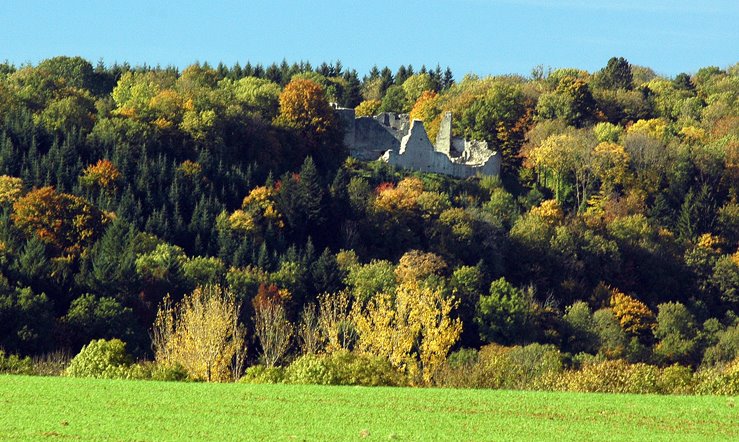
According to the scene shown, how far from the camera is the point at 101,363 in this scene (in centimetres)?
4722

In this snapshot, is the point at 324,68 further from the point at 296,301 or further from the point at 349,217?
the point at 296,301

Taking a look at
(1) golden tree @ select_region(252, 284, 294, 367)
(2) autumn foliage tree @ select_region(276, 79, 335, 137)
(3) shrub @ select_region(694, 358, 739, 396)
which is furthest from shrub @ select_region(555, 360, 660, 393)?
(2) autumn foliage tree @ select_region(276, 79, 335, 137)

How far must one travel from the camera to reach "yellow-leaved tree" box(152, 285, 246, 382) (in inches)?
2394

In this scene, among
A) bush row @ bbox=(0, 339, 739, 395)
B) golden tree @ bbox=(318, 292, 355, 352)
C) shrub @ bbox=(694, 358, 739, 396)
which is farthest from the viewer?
golden tree @ bbox=(318, 292, 355, 352)

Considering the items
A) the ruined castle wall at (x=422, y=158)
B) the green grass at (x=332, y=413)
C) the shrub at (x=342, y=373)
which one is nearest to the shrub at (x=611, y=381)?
the green grass at (x=332, y=413)

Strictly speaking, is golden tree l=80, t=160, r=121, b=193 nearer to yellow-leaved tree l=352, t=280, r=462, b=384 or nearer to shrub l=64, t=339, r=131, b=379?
yellow-leaved tree l=352, t=280, r=462, b=384

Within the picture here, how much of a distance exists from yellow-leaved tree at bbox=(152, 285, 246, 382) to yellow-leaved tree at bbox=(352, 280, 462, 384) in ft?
16.1

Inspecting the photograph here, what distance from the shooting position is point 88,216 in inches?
3228

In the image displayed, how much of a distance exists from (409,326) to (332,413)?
38.4m

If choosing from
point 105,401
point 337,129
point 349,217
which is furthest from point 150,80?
point 105,401

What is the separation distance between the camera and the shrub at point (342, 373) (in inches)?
1730

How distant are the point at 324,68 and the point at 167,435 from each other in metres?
102

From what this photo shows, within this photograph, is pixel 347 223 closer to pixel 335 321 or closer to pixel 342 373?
pixel 335 321

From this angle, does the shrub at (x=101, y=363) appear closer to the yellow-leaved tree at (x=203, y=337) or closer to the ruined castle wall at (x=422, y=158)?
the yellow-leaved tree at (x=203, y=337)
